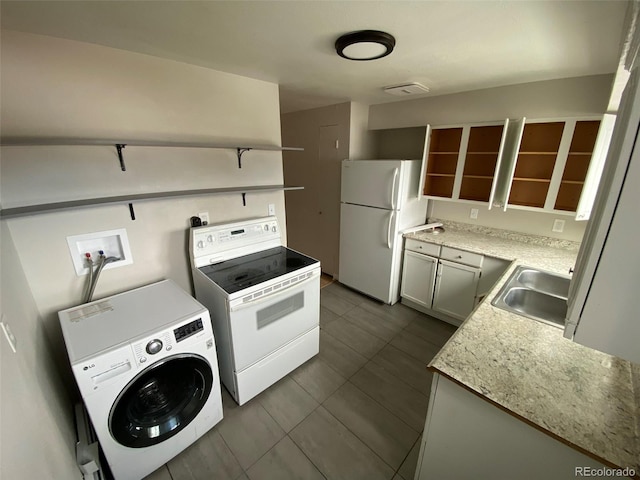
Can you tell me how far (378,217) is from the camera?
2.90 metres

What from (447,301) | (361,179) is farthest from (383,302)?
(361,179)

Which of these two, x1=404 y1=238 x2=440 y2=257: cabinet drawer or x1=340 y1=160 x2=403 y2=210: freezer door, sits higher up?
x1=340 y1=160 x2=403 y2=210: freezer door

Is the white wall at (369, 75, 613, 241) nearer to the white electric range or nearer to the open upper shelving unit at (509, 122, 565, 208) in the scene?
the open upper shelving unit at (509, 122, 565, 208)

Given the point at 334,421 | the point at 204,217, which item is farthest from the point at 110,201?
the point at 334,421

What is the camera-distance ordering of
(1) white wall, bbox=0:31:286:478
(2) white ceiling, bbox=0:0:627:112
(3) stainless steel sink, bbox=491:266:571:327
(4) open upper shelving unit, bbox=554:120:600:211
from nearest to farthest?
1. (2) white ceiling, bbox=0:0:627:112
2. (1) white wall, bbox=0:31:286:478
3. (3) stainless steel sink, bbox=491:266:571:327
4. (4) open upper shelving unit, bbox=554:120:600:211

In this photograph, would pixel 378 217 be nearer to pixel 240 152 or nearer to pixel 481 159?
pixel 481 159

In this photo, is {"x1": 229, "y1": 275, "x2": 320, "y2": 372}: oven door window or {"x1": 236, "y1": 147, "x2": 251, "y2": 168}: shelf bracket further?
{"x1": 236, "y1": 147, "x2": 251, "y2": 168}: shelf bracket

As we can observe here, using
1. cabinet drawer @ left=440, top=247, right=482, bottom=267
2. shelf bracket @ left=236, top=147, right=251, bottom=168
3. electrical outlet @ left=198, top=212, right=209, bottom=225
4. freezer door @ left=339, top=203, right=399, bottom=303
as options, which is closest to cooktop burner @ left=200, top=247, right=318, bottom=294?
electrical outlet @ left=198, top=212, right=209, bottom=225

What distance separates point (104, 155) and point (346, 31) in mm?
1562

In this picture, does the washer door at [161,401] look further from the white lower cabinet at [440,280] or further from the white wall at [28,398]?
the white lower cabinet at [440,280]

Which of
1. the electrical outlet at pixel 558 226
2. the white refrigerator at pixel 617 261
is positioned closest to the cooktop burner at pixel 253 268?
the white refrigerator at pixel 617 261

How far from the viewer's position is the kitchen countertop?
86cm

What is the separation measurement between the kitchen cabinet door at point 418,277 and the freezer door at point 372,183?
25.0 inches

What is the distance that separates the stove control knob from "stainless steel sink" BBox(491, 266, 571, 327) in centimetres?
198
